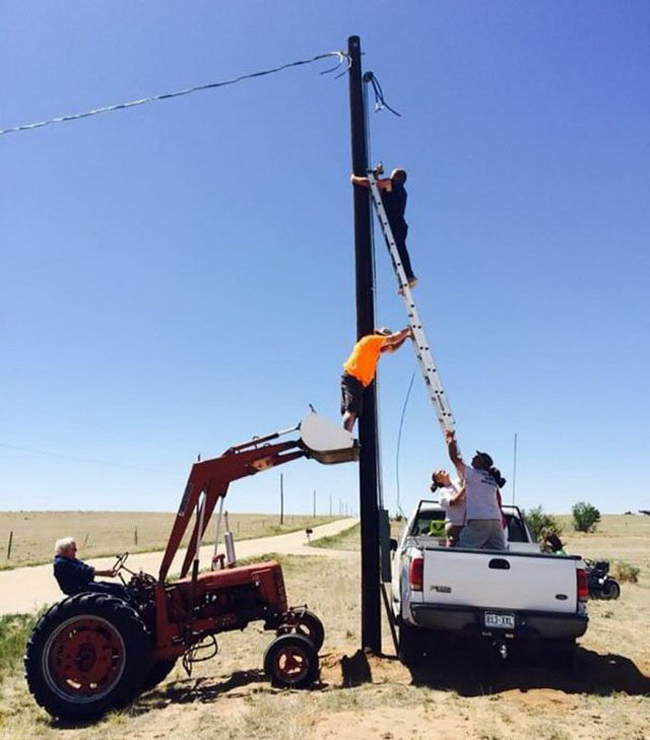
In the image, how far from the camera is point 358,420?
9.86 meters

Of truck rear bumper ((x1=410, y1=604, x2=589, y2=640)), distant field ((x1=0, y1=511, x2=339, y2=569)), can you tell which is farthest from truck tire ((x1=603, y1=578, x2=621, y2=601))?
distant field ((x1=0, y1=511, x2=339, y2=569))

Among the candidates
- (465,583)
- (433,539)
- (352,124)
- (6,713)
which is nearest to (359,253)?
(352,124)

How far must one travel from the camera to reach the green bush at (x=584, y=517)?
5441 centimetres

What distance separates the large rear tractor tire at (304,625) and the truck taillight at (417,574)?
1588 mm

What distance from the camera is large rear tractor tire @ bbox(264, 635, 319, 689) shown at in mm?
8070

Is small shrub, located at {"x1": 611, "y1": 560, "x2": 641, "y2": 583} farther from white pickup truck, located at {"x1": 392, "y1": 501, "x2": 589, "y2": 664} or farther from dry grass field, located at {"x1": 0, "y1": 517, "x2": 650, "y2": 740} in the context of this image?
white pickup truck, located at {"x1": 392, "y1": 501, "x2": 589, "y2": 664}

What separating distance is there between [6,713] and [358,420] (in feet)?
17.6

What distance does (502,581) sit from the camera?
25.5 ft

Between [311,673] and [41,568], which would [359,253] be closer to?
[311,673]

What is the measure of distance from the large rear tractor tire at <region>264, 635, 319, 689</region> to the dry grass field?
0.21m

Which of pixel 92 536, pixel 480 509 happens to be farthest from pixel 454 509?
pixel 92 536

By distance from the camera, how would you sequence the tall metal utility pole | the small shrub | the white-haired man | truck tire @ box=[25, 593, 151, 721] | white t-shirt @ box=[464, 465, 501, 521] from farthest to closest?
the small shrub
the tall metal utility pole
white t-shirt @ box=[464, 465, 501, 521]
the white-haired man
truck tire @ box=[25, 593, 151, 721]

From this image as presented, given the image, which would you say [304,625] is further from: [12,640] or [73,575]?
[12,640]

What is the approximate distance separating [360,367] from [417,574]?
2.76 metres
